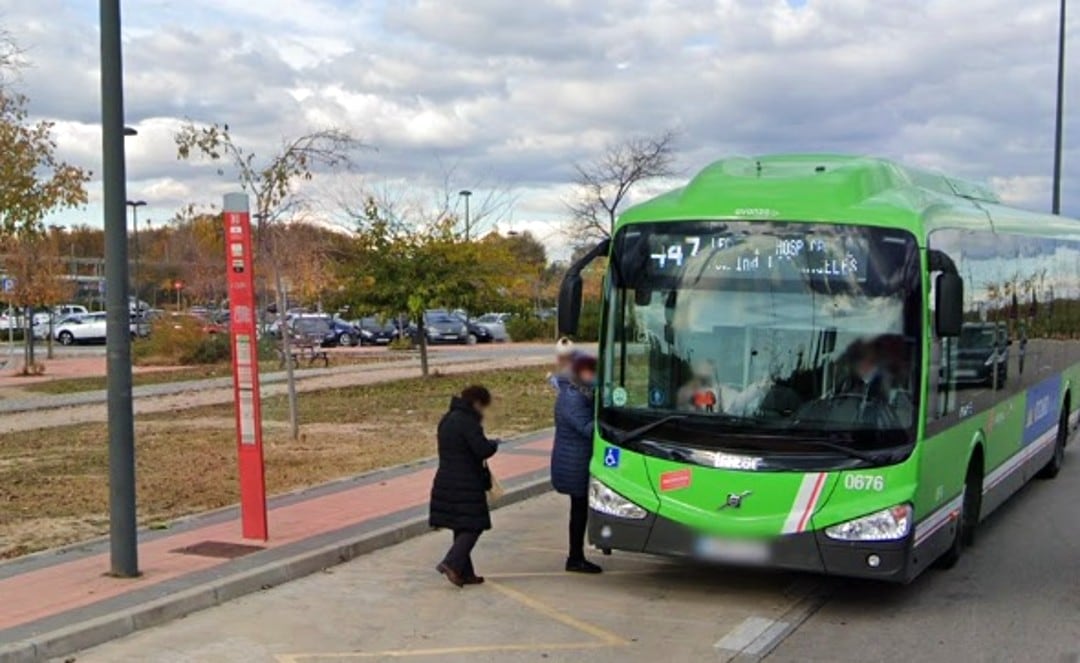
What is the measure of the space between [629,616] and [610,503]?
2.55ft

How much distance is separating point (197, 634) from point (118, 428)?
5.66 ft

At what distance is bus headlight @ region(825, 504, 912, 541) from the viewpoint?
23.7ft

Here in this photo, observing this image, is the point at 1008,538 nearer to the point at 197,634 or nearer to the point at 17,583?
the point at 197,634

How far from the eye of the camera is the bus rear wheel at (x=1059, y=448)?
14031 mm

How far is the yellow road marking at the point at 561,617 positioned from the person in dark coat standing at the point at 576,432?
0.82 meters

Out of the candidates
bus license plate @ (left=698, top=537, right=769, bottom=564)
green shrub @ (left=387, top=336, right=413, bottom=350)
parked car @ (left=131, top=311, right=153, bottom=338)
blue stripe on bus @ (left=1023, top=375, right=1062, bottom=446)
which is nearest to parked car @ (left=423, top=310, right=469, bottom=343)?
green shrub @ (left=387, top=336, right=413, bottom=350)

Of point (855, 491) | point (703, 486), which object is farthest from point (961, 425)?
point (703, 486)

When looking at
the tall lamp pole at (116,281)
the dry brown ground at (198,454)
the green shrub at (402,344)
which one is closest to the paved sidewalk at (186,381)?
the dry brown ground at (198,454)

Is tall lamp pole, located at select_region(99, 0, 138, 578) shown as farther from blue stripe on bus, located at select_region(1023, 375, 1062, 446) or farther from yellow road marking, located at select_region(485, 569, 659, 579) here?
blue stripe on bus, located at select_region(1023, 375, 1062, 446)

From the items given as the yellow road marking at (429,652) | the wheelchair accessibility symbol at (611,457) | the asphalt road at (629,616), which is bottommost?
the asphalt road at (629,616)

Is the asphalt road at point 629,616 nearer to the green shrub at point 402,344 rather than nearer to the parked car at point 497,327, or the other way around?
the green shrub at point 402,344

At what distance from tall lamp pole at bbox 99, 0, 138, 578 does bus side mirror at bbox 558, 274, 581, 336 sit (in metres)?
3.07

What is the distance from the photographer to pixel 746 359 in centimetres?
767

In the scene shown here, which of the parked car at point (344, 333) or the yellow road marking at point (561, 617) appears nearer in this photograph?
the yellow road marking at point (561, 617)
